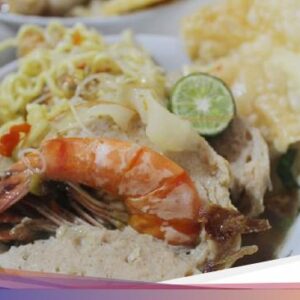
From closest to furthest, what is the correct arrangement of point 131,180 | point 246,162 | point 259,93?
point 131,180
point 246,162
point 259,93

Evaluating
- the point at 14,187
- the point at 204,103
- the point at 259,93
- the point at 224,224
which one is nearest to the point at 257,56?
the point at 259,93

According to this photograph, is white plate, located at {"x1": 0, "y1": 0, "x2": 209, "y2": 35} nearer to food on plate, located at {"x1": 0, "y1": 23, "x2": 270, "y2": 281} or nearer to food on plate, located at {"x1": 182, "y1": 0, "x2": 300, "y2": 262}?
food on plate, located at {"x1": 182, "y1": 0, "x2": 300, "y2": 262}

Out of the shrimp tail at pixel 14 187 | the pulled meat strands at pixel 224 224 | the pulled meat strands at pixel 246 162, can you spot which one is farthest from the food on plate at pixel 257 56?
the shrimp tail at pixel 14 187

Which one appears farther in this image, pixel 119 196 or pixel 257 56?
pixel 257 56

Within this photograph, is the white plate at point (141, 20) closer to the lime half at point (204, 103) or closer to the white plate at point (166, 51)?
the white plate at point (166, 51)

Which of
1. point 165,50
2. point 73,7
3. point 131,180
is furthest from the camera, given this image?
point 73,7

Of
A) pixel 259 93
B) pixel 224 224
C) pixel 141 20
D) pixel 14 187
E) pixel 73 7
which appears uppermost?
pixel 73 7

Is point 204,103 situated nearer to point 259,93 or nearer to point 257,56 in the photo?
point 259,93

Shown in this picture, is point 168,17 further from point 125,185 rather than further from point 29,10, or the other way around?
point 125,185
